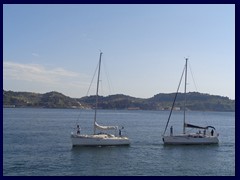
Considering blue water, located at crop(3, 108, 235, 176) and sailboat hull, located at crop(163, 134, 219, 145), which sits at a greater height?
sailboat hull, located at crop(163, 134, 219, 145)

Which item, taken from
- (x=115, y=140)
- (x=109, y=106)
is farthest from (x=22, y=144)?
(x=109, y=106)

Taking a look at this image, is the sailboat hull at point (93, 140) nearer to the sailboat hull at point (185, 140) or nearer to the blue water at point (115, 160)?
the blue water at point (115, 160)

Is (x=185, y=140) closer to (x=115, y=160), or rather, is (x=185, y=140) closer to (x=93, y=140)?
(x=93, y=140)

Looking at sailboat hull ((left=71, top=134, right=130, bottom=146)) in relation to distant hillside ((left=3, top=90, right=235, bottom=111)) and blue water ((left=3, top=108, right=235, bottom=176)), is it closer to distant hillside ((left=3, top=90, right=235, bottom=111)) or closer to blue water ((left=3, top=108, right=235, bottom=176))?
blue water ((left=3, top=108, right=235, bottom=176))

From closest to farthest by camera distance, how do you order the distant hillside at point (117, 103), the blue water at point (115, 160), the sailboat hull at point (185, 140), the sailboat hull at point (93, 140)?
the blue water at point (115, 160), the sailboat hull at point (93, 140), the sailboat hull at point (185, 140), the distant hillside at point (117, 103)

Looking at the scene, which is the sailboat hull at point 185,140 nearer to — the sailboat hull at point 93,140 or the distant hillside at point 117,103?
the sailboat hull at point 93,140

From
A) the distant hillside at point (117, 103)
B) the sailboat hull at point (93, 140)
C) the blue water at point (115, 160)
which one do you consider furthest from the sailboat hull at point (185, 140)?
the distant hillside at point (117, 103)

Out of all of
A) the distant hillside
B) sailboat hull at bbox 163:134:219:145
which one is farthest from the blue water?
the distant hillside

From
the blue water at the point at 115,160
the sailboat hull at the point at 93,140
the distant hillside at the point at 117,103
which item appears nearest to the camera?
the blue water at the point at 115,160

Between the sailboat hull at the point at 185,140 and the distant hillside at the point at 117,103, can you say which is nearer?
the sailboat hull at the point at 185,140

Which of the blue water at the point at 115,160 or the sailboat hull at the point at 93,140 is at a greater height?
the sailboat hull at the point at 93,140

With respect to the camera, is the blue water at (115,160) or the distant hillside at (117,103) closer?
the blue water at (115,160)

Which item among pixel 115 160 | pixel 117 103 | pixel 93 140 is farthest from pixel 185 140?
pixel 117 103
